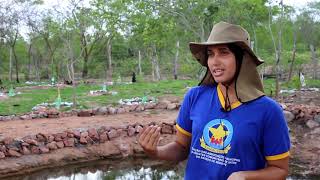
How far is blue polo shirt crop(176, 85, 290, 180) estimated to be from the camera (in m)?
1.43

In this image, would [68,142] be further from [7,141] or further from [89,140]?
[7,141]

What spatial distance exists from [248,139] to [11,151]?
20.5 feet

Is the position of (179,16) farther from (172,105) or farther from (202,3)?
(172,105)

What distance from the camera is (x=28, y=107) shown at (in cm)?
1211

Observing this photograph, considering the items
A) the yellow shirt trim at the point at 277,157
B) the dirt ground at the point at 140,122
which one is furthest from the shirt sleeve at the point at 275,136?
the dirt ground at the point at 140,122

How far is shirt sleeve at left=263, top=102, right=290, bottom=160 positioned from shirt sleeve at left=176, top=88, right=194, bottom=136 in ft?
1.06

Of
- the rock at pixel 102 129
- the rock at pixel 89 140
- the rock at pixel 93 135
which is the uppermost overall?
the rock at pixel 102 129

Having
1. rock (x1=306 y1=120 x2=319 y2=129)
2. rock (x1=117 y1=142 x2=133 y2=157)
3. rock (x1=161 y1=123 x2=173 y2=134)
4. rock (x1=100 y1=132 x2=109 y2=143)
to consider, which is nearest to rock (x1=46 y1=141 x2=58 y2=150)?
rock (x1=100 y1=132 x2=109 y2=143)

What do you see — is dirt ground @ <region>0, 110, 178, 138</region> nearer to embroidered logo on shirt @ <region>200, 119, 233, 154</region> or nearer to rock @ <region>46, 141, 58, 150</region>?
rock @ <region>46, 141, 58, 150</region>

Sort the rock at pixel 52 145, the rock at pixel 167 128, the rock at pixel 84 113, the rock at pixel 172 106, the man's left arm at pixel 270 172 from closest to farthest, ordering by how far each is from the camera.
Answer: the man's left arm at pixel 270 172 < the rock at pixel 52 145 < the rock at pixel 167 128 < the rock at pixel 84 113 < the rock at pixel 172 106

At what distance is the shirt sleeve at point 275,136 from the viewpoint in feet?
4.71

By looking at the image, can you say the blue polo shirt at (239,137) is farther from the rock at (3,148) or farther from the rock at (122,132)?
the rock at (122,132)

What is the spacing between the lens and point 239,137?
1430 millimetres

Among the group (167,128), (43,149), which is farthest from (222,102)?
(167,128)
